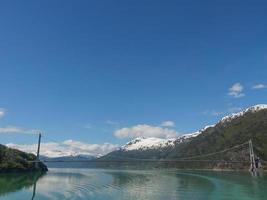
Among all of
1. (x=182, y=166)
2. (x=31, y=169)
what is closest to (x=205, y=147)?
(x=182, y=166)

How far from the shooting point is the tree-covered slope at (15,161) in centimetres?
9869

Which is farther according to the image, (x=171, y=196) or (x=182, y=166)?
(x=182, y=166)

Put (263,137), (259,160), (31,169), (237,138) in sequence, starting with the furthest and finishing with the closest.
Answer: (237,138) → (263,137) → (259,160) → (31,169)

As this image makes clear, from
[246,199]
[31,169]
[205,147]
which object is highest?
[205,147]

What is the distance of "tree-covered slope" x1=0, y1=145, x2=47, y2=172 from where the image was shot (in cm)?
9869

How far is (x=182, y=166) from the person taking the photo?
17800cm

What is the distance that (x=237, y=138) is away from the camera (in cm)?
16900

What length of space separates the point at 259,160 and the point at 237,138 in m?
34.4

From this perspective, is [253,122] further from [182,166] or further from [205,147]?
[182,166]

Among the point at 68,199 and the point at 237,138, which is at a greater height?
the point at 237,138

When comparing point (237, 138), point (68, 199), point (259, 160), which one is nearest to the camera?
point (68, 199)

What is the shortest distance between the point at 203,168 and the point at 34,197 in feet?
397

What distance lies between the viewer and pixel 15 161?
104m

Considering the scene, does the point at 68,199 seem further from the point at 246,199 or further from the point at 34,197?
the point at 246,199
